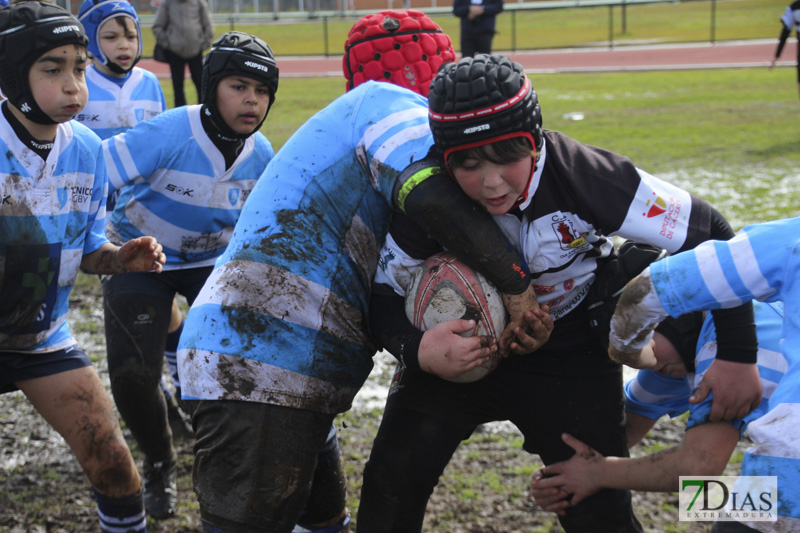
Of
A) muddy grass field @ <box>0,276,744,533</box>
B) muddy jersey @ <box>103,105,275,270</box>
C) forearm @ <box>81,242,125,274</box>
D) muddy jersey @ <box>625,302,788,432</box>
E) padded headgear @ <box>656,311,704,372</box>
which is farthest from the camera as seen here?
muddy jersey @ <box>103,105,275,270</box>

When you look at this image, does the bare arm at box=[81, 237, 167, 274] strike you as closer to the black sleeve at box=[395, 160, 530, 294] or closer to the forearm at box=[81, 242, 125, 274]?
the forearm at box=[81, 242, 125, 274]

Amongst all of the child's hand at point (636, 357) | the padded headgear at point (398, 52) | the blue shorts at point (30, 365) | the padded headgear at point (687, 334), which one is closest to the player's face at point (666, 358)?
the padded headgear at point (687, 334)

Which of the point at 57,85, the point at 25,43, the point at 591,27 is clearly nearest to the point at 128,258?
the point at 57,85

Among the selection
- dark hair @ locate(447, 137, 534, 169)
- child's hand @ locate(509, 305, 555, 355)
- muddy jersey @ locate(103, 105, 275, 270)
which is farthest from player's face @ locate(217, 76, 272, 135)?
child's hand @ locate(509, 305, 555, 355)

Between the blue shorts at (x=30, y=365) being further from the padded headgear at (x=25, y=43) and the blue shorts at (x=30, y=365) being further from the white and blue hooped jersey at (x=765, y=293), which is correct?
the white and blue hooped jersey at (x=765, y=293)

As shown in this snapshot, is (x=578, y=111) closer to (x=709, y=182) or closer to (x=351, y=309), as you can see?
(x=709, y=182)

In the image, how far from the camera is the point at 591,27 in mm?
37062

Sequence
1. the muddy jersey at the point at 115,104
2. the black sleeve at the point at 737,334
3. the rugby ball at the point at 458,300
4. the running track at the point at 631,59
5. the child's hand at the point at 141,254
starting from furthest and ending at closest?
the running track at the point at 631,59 < the muddy jersey at the point at 115,104 < the child's hand at the point at 141,254 < the rugby ball at the point at 458,300 < the black sleeve at the point at 737,334

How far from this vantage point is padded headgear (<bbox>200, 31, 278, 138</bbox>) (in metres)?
3.92

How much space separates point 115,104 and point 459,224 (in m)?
3.56

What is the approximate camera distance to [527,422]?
3.09 m

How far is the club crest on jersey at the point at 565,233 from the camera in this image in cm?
277

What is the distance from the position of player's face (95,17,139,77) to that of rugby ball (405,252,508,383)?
3.48 meters

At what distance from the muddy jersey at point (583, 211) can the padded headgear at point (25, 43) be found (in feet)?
5.28
